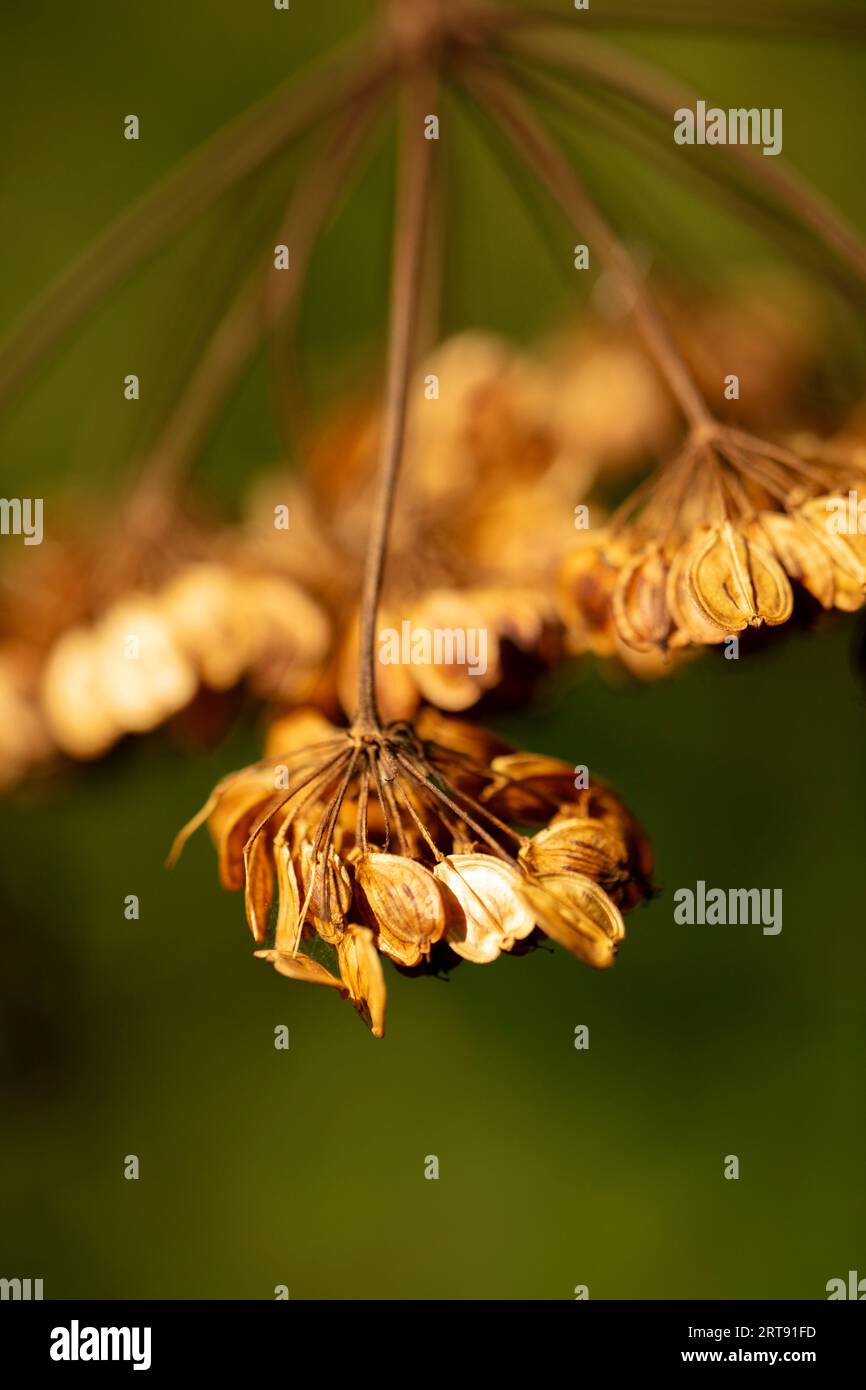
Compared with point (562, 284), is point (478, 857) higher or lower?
lower

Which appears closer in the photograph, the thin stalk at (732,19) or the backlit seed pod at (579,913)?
the backlit seed pod at (579,913)

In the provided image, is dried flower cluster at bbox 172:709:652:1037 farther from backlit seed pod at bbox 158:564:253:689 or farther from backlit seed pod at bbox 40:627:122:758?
backlit seed pod at bbox 40:627:122:758

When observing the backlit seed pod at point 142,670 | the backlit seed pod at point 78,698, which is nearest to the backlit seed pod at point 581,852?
the backlit seed pod at point 142,670

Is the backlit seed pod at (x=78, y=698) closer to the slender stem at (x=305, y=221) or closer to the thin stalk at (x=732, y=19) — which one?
the slender stem at (x=305, y=221)

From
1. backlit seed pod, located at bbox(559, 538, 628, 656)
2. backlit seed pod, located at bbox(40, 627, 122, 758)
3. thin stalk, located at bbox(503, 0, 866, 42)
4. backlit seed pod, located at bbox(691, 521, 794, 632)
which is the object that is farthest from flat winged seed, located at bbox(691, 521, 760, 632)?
thin stalk, located at bbox(503, 0, 866, 42)

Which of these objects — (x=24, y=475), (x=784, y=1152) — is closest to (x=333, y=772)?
(x=784, y=1152)

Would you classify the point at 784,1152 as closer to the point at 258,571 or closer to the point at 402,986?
the point at 402,986
